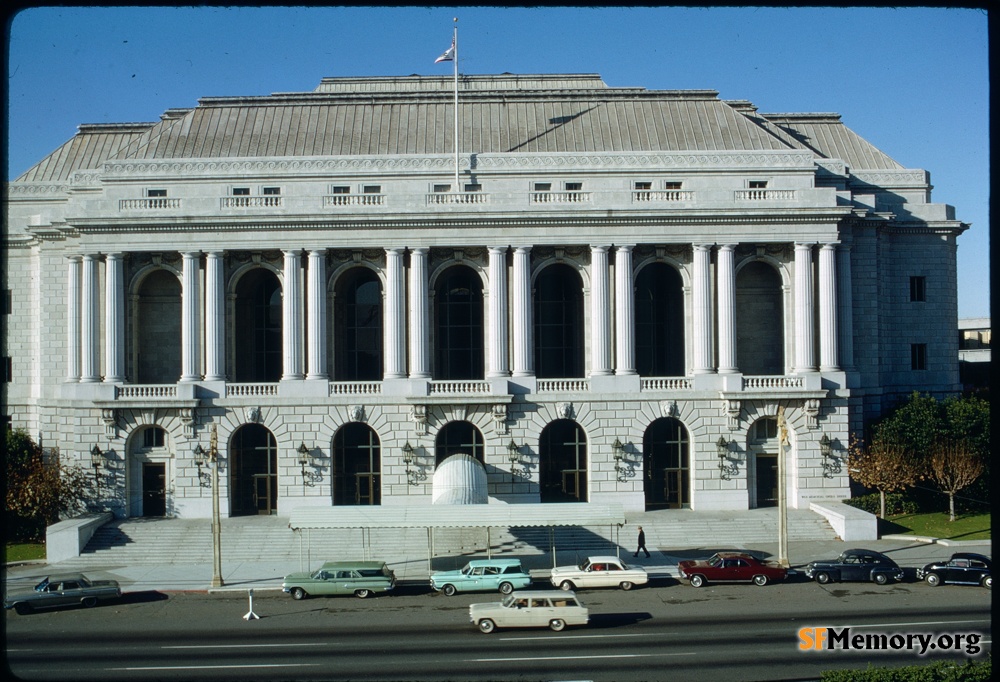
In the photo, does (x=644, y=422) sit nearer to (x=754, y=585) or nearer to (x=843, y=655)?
(x=754, y=585)

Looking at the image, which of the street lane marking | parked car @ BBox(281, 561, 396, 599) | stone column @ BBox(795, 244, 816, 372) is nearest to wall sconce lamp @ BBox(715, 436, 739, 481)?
stone column @ BBox(795, 244, 816, 372)

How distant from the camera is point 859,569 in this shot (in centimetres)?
4312

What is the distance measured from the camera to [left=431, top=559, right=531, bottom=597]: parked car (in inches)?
1695

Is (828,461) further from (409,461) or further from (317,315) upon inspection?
(317,315)

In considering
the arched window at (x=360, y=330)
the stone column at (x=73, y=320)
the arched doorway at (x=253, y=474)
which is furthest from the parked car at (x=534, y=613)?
the stone column at (x=73, y=320)

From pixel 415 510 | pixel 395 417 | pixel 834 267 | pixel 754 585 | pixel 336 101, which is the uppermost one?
pixel 336 101

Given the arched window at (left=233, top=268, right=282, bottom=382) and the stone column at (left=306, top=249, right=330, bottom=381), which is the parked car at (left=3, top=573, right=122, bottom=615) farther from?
the arched window at (left=233, top=268, right=282, bottom=382)

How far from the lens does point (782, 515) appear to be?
47281 millimetres

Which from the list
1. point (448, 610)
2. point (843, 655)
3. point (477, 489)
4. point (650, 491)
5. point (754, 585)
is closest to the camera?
point (843, 655)

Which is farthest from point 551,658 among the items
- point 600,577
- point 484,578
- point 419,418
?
point 419,418

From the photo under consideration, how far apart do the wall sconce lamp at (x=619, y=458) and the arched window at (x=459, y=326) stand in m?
10.4

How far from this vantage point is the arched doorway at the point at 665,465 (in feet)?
196

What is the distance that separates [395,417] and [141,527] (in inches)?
621

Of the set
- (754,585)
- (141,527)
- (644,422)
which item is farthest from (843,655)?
(141,527)
